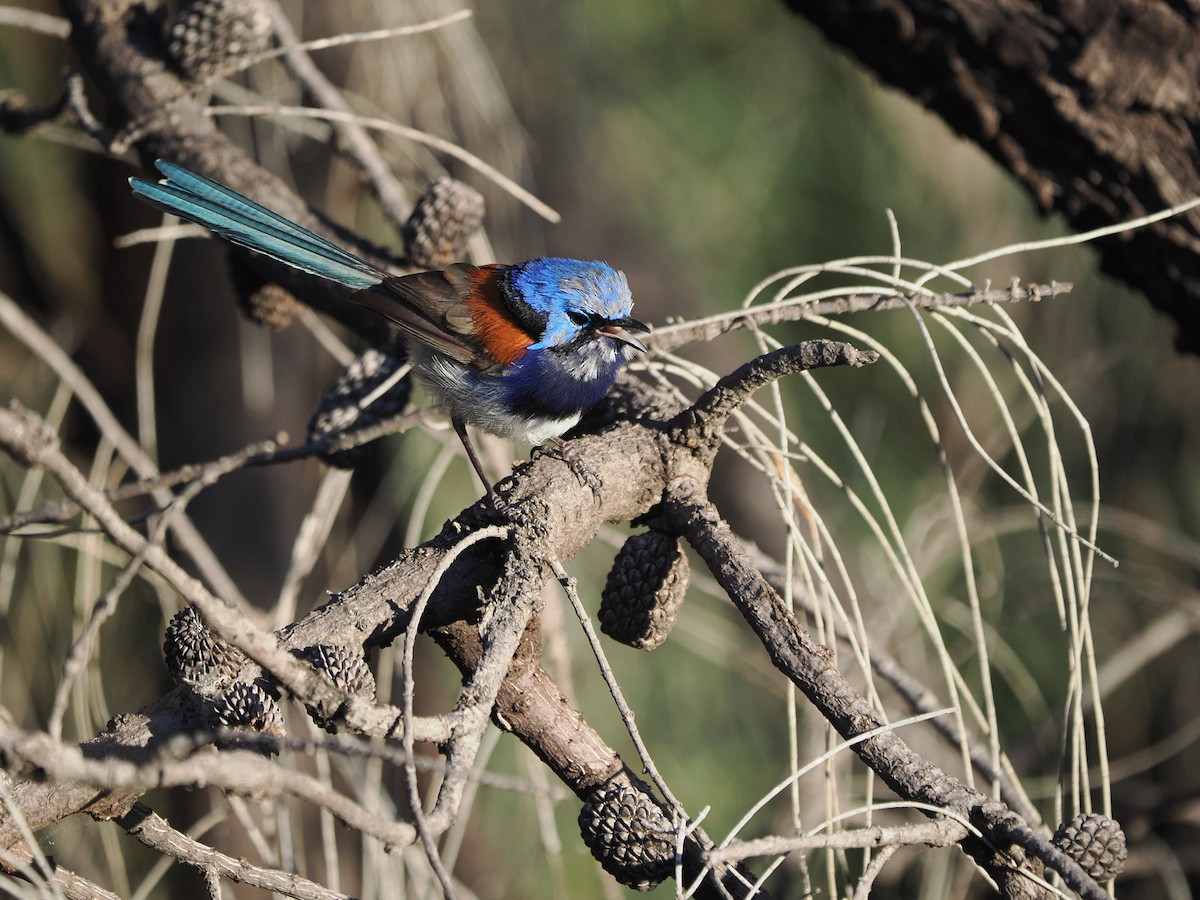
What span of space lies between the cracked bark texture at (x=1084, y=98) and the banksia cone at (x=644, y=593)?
1.32 metres

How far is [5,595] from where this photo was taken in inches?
90.7

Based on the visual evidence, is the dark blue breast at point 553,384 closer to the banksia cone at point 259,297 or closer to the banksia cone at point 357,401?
the banksia cone at point 357,401

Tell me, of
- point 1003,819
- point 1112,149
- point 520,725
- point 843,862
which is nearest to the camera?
point 1003,819

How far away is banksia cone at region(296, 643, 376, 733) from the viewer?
1.28 meters

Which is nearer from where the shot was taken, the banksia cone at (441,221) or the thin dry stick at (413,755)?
the thin dry stick at (413,755)

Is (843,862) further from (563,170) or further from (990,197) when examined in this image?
(563,170)

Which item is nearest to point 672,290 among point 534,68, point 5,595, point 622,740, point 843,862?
point 534,68

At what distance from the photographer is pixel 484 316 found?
252 centimetres

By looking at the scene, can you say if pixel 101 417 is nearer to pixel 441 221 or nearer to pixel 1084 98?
pixel 441 221

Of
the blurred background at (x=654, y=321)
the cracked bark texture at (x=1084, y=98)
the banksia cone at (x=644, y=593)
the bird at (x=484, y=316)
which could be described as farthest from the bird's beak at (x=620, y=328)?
the blurred background at (x=654, y=321)

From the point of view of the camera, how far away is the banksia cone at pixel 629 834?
1.33 m

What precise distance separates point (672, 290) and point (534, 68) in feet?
3.44

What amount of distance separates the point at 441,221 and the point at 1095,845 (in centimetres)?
160

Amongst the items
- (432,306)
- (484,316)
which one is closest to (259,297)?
(432,306)
